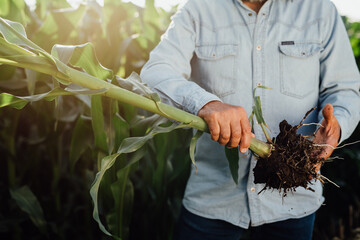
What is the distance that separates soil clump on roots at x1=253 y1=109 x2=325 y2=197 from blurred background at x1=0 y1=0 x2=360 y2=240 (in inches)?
16.1

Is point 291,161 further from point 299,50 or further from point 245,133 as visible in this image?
point 299,50

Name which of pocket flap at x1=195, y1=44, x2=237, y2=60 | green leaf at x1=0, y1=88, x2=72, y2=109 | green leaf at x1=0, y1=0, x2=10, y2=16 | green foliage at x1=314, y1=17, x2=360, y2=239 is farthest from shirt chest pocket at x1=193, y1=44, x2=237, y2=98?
green foliage at x1=314, y1=17, x2=360, y2=239

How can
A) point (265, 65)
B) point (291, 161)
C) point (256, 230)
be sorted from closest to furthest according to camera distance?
point (291, 161), point (265, 65), point (256, 230)

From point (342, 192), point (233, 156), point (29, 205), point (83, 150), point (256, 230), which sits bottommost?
point (342, 192)

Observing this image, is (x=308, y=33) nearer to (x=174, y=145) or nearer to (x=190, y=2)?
(x=190, y=2)

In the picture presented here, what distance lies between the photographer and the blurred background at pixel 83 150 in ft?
4.21

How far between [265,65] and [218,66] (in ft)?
0.50

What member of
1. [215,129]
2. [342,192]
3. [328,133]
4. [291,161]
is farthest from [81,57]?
[342,192]

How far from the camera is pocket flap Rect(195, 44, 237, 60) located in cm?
121

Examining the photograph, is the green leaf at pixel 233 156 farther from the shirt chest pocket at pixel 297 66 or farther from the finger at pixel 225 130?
the shirt chest pocket at pixel 297 66

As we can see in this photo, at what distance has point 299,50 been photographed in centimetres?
122

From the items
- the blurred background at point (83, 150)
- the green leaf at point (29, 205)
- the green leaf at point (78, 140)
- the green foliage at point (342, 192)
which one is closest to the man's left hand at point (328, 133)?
the blurred background at point (83, 150)

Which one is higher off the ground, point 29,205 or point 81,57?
point 81,57

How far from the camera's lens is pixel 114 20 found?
6.88 feet
